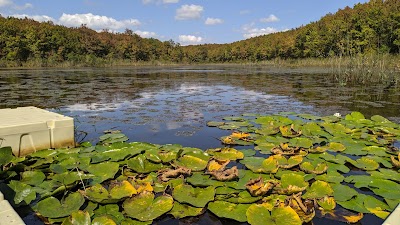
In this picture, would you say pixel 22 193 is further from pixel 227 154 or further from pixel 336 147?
pixel 336 147

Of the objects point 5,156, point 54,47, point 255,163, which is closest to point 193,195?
point 255,163

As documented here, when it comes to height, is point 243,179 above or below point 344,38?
below

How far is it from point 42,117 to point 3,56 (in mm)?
30341

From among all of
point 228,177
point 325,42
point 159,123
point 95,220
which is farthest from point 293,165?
point 325,42

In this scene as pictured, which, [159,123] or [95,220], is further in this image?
[159,123]

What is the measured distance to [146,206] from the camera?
1746 millimetres

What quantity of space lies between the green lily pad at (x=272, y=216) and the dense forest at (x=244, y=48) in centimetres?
1881

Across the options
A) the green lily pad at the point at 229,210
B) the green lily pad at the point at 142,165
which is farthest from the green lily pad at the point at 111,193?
the green lily pad at the point at 229,210

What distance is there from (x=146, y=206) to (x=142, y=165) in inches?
26.8

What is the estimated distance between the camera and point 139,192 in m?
1.90

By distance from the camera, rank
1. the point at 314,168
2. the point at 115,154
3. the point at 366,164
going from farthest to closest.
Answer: the point at 115,154
the point at 366,164
the point at 314,168

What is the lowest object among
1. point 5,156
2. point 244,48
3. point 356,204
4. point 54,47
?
point 356,204

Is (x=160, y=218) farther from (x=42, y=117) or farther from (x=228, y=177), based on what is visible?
(x=42, y=117)

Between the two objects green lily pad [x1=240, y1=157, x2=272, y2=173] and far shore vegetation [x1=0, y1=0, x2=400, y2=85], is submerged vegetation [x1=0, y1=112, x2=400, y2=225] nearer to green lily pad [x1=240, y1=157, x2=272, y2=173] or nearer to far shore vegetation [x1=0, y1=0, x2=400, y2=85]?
green lily pad [x1=240, y1=157, x2=272, y2=173]
